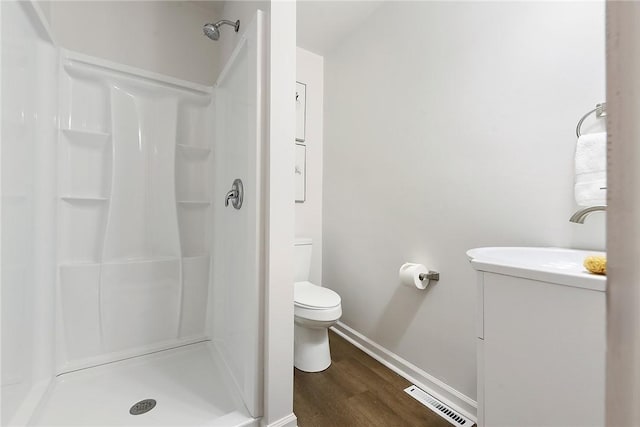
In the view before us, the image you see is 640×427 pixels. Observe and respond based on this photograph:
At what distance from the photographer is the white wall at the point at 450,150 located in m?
1.02

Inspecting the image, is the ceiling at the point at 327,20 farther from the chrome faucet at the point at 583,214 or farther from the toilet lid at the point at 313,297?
the toilet lid at the point at 313,297

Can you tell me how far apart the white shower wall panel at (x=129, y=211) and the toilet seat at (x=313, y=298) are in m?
0.65

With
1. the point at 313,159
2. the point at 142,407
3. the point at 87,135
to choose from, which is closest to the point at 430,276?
the point at 313,159

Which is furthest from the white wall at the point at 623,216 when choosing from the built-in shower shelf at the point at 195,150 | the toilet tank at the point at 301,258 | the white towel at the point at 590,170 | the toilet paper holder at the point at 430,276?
the built-in shower shelf at the point at 195,150

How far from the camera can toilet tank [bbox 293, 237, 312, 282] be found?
1.94m

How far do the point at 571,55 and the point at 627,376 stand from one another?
131 cm

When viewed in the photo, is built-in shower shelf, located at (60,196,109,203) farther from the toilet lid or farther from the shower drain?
the toilet lid

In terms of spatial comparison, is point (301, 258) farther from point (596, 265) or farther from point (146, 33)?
point (146, 33)

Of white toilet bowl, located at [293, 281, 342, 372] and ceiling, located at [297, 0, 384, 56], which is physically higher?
ceiling, located at [297, 0, 384, 56]

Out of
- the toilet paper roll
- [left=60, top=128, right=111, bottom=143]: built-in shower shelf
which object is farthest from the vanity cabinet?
[left=60, top=128, right=111, bottom=143]: built-in shower shelf

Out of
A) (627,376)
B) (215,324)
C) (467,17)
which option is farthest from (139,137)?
(627,376)

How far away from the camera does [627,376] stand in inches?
6.0

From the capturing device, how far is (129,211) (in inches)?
63.3

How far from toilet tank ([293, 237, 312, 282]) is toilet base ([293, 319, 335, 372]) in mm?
387
